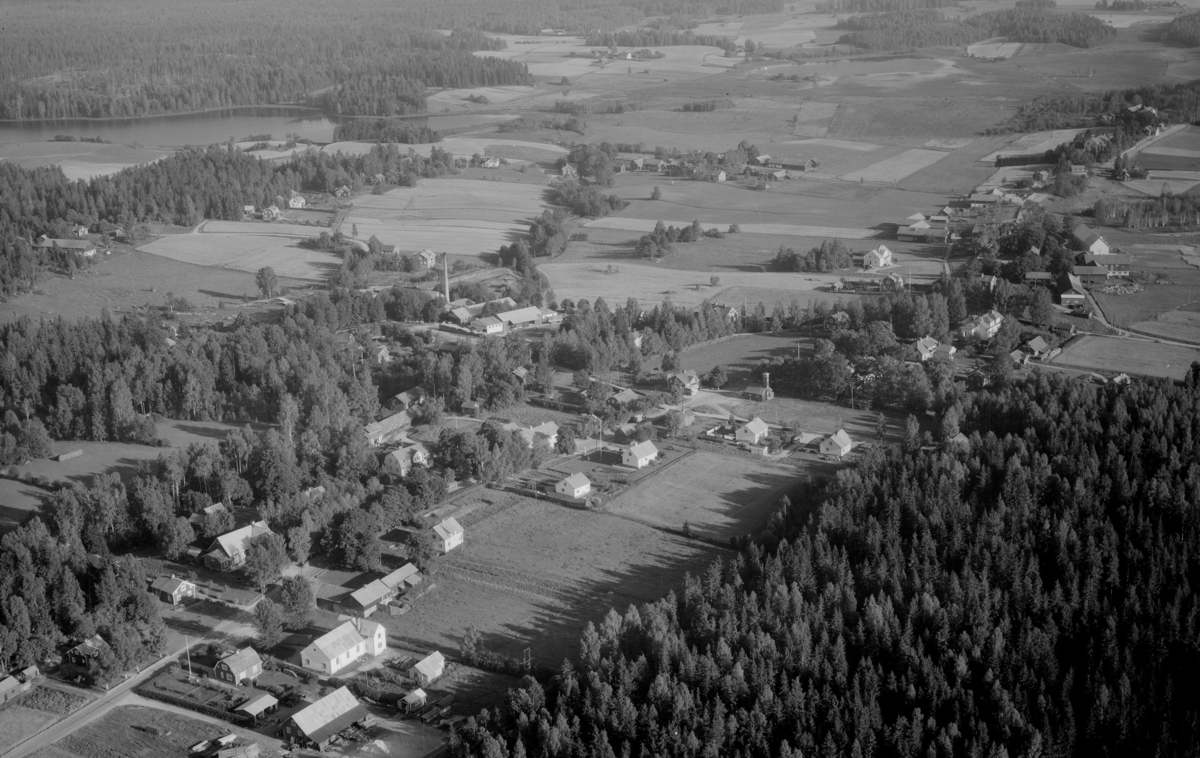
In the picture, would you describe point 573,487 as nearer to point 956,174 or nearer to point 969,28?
point 956,174

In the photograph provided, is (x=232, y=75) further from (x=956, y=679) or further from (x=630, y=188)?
A: (x=956, y=679)

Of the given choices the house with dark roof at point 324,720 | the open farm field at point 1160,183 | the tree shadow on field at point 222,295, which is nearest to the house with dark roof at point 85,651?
the house with dark roof at point 324,720

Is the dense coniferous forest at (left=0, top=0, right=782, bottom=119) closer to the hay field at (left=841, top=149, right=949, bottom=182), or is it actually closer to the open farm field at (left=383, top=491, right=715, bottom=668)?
the hay field at (left=841, top=149, right=949, bottom=182)

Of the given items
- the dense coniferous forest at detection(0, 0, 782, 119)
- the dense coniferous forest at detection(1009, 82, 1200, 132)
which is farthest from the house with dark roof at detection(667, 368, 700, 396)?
the dense coniferous forest at detection(0, 0, 782, 119)

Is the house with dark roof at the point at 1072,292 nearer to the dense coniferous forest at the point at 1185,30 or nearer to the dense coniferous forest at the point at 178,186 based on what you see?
the dense coniferous forest at the point at 178,186

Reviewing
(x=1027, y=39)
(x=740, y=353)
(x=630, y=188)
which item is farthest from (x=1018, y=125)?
(x=740, y=353)

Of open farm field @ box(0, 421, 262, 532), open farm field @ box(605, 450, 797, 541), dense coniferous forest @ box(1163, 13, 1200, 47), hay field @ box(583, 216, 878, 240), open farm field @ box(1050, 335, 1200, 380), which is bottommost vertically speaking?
open farm field @ box(605, 450, 797, 541)
